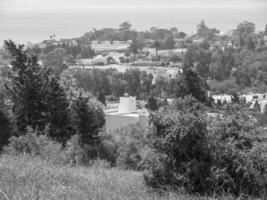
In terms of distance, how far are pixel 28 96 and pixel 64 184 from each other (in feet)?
25.8

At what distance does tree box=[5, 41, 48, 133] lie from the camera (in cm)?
Result: 1129

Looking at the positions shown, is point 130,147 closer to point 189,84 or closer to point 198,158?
→ point 189,84

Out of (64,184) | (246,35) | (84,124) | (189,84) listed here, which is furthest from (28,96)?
(246,35)

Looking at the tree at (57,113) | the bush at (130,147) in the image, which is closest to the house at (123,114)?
the bush at (130,147)

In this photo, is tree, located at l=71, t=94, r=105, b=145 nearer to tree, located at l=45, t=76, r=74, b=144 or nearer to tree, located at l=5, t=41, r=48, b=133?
tree, located at l=45, t=76, r=74, b=144

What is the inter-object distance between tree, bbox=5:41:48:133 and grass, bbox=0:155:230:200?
683 cm

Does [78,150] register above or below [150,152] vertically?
below

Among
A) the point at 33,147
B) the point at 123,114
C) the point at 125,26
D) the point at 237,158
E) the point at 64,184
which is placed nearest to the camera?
the point at 64,184

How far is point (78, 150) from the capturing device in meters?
10.4

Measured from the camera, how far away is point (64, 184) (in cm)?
363

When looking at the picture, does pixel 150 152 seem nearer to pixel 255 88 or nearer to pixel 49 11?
pixel 255 88

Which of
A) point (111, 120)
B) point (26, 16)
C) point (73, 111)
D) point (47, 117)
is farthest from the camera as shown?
point (26, 16)

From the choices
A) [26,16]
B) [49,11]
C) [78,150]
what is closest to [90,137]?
[78,150]

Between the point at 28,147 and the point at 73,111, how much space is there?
6121 mm
